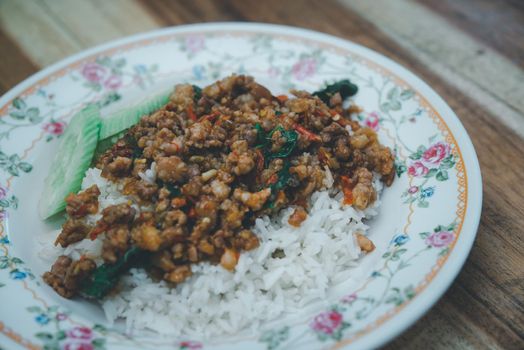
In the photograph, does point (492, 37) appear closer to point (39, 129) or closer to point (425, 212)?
point (425, 212)

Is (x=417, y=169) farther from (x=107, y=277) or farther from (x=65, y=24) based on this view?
(x=65, y=24)

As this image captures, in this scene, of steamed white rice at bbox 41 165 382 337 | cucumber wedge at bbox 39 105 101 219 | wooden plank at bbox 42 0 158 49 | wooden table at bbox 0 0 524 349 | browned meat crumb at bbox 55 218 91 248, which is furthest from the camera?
wooden plank at bbox 42 0 158 49

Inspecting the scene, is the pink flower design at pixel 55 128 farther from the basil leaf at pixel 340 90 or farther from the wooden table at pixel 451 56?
the basil leaf at pixel 340 90

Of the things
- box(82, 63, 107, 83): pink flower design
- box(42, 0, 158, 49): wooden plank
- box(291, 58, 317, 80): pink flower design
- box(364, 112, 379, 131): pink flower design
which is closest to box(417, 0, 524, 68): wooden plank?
box(364, 112, 379, 131): pink flower design

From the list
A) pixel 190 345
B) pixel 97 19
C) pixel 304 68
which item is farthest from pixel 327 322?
pixel 97 19

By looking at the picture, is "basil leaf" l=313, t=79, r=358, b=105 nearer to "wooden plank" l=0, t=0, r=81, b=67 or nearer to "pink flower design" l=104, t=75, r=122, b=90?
"pink flower design" l=104, t=75, r=122, b=90

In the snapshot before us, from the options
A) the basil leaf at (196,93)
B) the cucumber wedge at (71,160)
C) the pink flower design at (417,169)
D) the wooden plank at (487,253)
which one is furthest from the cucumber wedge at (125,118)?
the wooden plank at (487,253)

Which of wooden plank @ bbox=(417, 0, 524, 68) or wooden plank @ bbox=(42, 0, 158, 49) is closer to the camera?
wooden plank @ bbox=(417, 0, 524, 68)

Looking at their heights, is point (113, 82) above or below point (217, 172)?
Answer: above
